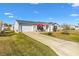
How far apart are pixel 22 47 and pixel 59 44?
0.37m

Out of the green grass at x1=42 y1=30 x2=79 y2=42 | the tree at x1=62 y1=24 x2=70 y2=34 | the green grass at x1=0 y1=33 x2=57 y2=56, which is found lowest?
the green grass at x1=0 y1=33 x2=57 y2=56

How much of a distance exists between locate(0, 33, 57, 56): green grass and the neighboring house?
2.6 inches

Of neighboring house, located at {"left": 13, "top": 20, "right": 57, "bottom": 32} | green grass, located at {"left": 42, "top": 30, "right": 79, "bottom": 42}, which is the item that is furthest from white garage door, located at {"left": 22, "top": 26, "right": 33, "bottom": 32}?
green grass, located at {"left": 42, "top": 30, "right": 79, "bottom": 42}

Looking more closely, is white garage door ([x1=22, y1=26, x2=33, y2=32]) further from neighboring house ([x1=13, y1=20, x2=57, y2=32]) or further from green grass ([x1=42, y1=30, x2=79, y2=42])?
green grass ([x1=42, y1=30, x2=79, y2=42])

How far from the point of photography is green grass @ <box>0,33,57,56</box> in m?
2.43

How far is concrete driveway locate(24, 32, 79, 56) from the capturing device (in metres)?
2.42

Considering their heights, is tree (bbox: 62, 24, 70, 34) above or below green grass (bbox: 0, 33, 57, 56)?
above

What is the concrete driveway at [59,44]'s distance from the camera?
242cm

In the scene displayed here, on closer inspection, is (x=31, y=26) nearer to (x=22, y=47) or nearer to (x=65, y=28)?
(x=22, y=47)

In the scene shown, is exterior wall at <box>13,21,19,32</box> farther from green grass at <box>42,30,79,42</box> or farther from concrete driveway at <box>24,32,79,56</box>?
green grass at <box>42,30,79,42</box>

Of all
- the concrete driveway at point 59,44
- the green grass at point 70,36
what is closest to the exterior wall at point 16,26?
the concrete driveway at point 59,44

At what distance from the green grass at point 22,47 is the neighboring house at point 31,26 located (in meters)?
0.07

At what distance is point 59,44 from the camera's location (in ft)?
8.12

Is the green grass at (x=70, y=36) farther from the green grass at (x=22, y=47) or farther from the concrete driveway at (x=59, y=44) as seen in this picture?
the green grass at (x=22, y=47)
